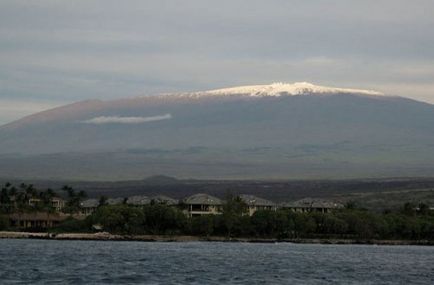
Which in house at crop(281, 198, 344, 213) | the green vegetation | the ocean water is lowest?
the ocean water

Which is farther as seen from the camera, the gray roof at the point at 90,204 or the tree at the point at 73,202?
the gray roof at the point at 90,204

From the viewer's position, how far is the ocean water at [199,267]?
6712 cm

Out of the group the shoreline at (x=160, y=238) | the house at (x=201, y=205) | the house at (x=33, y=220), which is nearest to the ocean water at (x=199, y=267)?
the shoreline at (x=160, y=238)

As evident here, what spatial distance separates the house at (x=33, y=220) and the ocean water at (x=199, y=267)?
5965cm

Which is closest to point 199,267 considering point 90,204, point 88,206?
point 88,206

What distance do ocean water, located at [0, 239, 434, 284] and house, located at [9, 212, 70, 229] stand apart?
5965 centimetres

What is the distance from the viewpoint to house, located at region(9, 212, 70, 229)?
167 meters

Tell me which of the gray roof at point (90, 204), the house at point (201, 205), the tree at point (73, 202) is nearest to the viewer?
the tree at point (73, 202)

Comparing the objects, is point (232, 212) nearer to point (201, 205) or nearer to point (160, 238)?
point (160, 238)

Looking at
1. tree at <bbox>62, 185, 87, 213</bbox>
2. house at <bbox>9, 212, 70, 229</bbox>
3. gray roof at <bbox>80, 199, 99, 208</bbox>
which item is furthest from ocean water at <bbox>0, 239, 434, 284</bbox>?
gray roof at <bbox>80, 199, 99, 208</bbox>

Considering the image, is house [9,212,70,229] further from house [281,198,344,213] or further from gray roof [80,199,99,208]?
house [281,198,344,213]

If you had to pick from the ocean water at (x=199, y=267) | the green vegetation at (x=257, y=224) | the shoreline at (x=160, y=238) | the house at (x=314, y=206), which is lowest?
the ocean water at (x=199, y=267)

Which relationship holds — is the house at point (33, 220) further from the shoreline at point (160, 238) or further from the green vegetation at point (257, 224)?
the shoreline at point (160, 238)

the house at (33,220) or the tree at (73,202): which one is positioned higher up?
the tree at (73,202)
